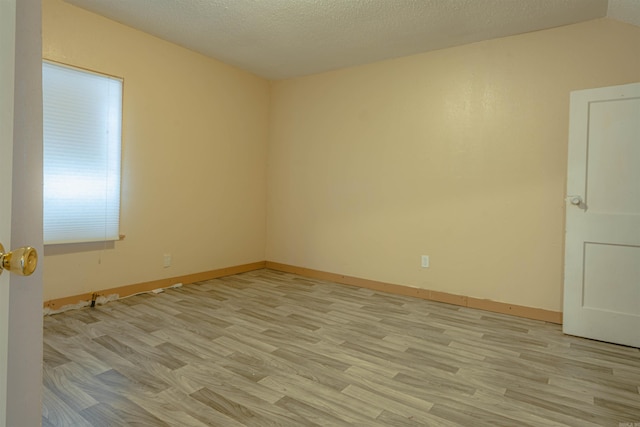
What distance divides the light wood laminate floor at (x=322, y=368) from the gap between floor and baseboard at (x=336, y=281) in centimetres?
13

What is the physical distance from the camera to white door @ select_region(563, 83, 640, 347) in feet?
8.55

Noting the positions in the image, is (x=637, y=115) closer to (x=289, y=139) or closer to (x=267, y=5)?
(x=267, y=5)

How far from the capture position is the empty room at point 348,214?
2020 millimetres

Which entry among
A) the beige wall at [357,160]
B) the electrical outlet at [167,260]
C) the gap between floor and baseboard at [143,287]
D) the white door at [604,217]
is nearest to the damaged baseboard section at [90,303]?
the gap between floor and baseboard at [143,287]

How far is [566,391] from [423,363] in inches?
30.1

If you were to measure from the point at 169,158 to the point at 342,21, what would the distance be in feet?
7.20

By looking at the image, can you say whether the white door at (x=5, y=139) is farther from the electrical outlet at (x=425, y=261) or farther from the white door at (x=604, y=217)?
A: the electrical outlet at (x=425, y=261)

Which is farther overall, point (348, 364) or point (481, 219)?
point (481, 219)

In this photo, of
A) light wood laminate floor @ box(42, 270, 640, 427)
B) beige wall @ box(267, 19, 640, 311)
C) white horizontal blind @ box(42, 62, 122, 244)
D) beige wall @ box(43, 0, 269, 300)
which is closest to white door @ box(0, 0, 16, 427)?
light wood laminate floor @ box(42, 270, 640, 427)

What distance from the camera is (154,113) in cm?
366

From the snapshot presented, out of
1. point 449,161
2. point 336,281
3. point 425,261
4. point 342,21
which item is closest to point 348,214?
point 336,281

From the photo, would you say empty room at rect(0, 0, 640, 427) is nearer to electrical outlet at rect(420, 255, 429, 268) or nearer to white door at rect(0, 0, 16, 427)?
electrical outlet at rect(420, 255, 429, 268)

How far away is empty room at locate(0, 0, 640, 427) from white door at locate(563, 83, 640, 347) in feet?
0.04

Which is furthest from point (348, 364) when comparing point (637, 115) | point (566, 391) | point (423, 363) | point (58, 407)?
point (637, 115)
